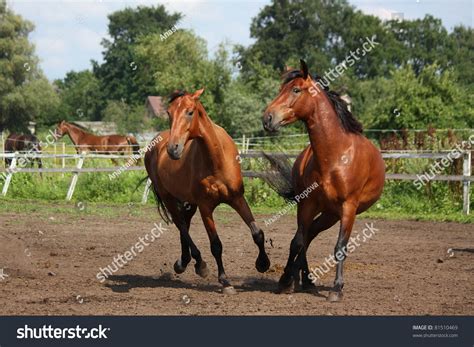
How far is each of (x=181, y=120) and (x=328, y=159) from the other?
1542mm

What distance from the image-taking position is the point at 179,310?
7043mm

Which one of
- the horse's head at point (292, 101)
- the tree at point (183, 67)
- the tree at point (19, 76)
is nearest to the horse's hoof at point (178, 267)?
the horse's head at point (292, 101)

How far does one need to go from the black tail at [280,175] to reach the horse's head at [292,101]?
5.58ft

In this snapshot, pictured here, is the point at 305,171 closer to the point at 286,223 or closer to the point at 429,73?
the point at 286,223

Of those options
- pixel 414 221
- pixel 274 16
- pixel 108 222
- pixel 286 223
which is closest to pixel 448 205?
pixel 414 221

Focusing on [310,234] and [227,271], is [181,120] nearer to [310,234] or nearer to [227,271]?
[310,234]

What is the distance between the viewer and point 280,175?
31.0ft

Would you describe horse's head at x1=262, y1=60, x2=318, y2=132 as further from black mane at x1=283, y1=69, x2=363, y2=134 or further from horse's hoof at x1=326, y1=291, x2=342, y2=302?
horse's hoof at x1=326, y1=291, x2=342, y2=302

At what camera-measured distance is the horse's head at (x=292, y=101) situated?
7469 millimetres

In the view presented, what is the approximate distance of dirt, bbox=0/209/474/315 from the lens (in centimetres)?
721

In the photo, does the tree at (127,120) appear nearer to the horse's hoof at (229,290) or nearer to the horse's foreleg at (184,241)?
the horse's foreleg at (184,241)

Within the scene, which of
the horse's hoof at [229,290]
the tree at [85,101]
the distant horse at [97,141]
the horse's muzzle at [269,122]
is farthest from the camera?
the tree at [85,101]

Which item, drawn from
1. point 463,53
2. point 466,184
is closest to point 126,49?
point 463,53

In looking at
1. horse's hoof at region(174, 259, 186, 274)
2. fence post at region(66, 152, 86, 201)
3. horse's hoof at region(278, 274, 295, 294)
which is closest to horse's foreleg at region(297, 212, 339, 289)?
horse's hoof at region(278, 274, 295, 294)
